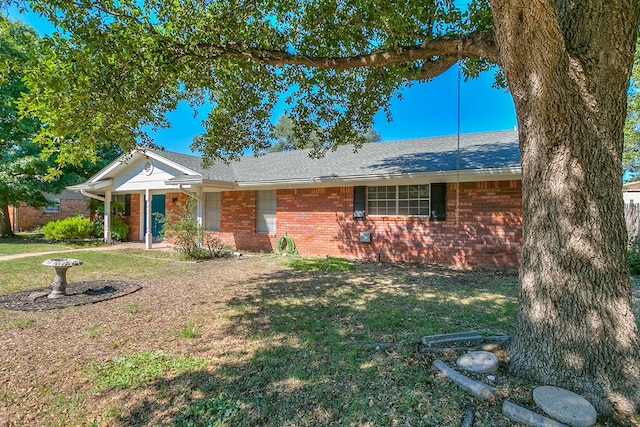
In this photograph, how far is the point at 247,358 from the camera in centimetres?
366

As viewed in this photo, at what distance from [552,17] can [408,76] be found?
3150 mm

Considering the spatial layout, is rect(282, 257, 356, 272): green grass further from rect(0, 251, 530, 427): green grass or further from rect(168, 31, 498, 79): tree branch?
rect(168, 31, 498, 79): tree branch

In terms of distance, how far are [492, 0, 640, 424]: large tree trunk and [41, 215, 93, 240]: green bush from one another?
704 inches

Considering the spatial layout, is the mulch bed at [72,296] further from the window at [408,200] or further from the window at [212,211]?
the window at [408,200]

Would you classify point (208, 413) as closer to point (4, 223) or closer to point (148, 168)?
point (148, 168)

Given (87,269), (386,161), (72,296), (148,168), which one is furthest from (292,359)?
(148,168)

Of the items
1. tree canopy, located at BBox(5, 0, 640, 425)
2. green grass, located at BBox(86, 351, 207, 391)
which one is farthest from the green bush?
green grass, located at BBox(86, 351, 207, 391)

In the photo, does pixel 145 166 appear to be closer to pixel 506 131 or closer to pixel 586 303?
pixel 506 131

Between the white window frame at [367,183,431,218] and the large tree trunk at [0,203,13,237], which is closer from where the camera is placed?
the white window frame at [367,183,431,218]

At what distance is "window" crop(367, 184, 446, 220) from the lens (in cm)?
962

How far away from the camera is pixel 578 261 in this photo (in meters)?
2.76

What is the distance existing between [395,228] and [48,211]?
23.6 metres

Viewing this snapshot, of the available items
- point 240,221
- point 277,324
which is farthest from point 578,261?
point 240,221

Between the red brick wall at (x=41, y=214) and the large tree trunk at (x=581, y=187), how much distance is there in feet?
78.5
